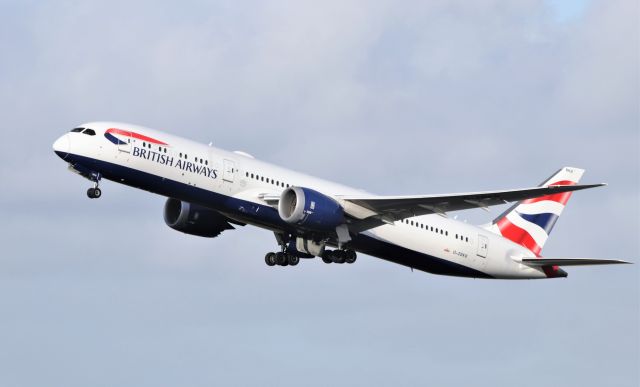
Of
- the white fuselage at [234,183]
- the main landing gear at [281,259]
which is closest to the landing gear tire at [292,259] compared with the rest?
the main landing gear at [281,259]

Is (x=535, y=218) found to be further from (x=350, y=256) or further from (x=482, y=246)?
(x=350, y=256)

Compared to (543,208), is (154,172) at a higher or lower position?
lower

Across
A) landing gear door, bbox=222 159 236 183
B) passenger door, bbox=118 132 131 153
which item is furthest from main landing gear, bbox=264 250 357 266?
passenger door, bbox=118 132 131 153

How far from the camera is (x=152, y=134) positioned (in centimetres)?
5050

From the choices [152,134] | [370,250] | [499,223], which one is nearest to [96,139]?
[152,134]

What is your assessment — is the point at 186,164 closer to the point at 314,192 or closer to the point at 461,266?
the point at 314,192

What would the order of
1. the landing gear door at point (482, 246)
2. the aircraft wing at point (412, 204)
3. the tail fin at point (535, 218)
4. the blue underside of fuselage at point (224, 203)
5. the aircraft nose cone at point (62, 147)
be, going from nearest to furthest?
the aircraft wing at point (412, 204) → the aircraft nose cone at point (62, 147) → the blue underside of fuselage at point (224, 203) → the landing gear door at point (482, 246) → the tail fin at point (535, 218)

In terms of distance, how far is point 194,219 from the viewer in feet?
190

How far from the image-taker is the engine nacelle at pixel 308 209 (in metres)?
50.9

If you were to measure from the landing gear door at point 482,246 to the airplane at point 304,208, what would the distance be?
0.05 metres

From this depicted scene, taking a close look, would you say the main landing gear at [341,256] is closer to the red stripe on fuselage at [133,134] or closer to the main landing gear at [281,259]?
the main landing gear at [281,259]

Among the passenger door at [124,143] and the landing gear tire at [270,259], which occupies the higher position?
the passenger door at [124,143]

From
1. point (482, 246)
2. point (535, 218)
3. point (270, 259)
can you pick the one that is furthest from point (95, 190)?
point (535, 218)

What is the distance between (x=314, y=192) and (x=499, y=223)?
529 inches
